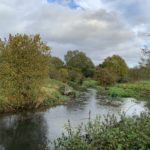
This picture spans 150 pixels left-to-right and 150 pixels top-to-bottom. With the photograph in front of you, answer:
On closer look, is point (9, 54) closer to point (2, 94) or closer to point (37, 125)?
point (2, 94)

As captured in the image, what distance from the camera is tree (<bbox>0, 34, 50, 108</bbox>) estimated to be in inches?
1223

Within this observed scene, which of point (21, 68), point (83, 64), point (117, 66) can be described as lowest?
point (21, 68)

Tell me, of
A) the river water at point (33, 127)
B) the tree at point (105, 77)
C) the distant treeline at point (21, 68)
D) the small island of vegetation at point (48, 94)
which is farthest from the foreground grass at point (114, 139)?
the tree at point (105, 77)

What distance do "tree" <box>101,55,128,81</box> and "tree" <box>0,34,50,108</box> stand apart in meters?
56.3

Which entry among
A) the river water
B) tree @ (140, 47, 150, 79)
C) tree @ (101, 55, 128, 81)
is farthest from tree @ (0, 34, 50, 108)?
tree @ (101, 55, 128, 81)

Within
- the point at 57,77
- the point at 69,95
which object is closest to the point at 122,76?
the point at 57,77

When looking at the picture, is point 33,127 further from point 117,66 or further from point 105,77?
point 117,66

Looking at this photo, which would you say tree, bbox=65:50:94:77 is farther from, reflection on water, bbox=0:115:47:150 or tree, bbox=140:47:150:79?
tree, bbox=140:47:150:79

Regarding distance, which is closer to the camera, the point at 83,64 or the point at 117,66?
the point at 117,66

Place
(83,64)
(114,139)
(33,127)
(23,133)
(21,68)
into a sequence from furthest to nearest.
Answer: (83,64) < (21,68) < (33,127) < (23,133) < (114,139)

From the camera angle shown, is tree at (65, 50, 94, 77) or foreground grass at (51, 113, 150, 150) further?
tree at (65, 50, 94, 77)

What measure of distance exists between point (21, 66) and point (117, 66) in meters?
66.2

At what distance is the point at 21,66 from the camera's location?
31.6 m

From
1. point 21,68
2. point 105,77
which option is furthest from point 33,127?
point 105,77
